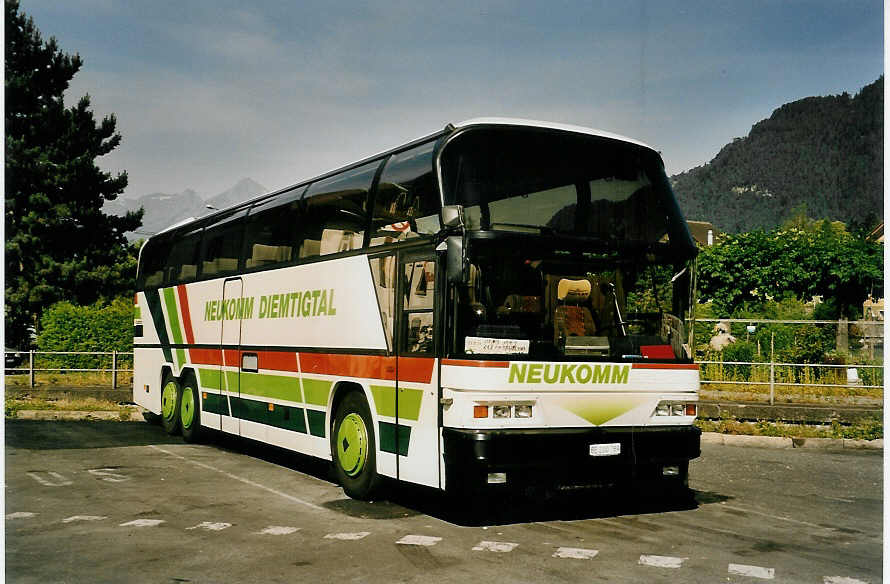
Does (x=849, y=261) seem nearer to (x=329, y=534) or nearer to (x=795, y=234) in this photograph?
(x=795, y=234)

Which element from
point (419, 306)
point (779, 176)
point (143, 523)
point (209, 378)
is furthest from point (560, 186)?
point (779, 176)

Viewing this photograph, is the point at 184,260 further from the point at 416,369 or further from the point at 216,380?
the point at 416,369

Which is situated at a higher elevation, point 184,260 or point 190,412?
point 184,260

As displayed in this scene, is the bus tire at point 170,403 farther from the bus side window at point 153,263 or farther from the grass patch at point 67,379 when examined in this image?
the grass patch at point 67,379

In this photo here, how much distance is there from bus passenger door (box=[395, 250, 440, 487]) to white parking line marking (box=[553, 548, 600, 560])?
5.28 feet

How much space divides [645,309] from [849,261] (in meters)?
26.0

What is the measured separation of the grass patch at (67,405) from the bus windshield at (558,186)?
13338 mm

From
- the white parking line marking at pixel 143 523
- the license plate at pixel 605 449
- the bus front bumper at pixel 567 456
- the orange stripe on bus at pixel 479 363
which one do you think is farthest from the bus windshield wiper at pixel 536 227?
the white parking line marking at pixel 143 523

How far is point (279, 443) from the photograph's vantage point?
12.6 m

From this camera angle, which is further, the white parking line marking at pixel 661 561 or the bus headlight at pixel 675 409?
the bus headlight at pixel 675 409

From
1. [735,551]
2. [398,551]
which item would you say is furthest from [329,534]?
[735,551]

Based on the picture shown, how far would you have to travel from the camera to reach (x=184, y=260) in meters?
16.5

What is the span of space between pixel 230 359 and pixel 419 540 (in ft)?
22.4

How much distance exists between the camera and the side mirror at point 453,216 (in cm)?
846
